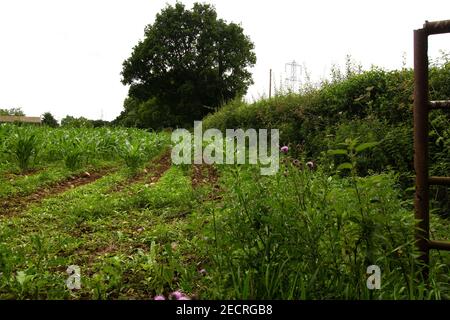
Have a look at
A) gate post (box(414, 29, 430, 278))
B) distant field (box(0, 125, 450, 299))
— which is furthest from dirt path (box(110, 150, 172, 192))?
gate post (box(414, 29, 430, 278))

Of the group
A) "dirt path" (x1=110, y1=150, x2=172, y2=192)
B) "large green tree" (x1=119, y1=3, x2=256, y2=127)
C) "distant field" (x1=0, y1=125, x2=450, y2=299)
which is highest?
"large green tree" (x1=119, y1=3, x2=256, y2=127)

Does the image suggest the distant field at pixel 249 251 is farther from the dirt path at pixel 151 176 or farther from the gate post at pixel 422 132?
the dirt path at pixel 151 176

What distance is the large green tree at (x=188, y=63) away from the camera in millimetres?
35125

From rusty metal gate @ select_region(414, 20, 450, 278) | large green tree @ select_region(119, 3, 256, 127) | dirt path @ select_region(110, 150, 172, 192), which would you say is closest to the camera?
rusty metal gate @ select_region(414, 20, 450, 278)

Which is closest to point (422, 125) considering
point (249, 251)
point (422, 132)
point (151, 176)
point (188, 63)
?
point (422, 132)

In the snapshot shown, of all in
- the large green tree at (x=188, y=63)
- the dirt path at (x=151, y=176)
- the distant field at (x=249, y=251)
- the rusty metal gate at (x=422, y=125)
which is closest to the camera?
the distant field at (x=249, y=251)

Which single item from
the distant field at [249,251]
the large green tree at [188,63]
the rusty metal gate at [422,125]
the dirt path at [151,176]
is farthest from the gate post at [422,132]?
the large green tree at [188,63]

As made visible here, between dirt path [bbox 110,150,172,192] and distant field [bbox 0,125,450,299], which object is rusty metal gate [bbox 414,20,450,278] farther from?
dirt path [bbox 110,150,172,192]

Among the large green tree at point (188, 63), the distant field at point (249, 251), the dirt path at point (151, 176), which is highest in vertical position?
the large green tree at point (188, 63)

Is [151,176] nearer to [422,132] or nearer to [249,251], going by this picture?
[249,251]

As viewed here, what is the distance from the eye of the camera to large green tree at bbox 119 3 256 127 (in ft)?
→ 115

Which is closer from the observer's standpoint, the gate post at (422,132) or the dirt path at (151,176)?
the gate post at (422,132)

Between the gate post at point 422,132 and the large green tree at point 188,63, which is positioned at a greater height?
the large green tree at point 188,63
